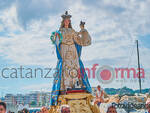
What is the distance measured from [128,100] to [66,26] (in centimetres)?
685

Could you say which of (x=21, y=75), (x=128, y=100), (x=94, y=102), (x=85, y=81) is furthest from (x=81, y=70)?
(x=128, y=100)

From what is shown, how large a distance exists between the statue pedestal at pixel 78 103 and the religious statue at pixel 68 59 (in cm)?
40

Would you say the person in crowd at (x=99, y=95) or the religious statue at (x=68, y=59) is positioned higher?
the religious statue at (x=68, y=59)

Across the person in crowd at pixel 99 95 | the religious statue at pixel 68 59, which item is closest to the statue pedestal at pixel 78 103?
the religious statue at pixel 68 59

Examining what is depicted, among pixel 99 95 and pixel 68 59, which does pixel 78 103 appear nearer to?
pixel 68 59

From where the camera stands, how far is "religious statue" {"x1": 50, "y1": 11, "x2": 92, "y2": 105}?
13.0 metres

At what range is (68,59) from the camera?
13.2 meters

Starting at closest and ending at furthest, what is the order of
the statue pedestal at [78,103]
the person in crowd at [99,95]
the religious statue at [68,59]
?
the statue pedestal at [78,103]
the religious statue at [68,59]
the person in crowd at [99,95]

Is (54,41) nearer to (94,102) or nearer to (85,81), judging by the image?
(85,81)

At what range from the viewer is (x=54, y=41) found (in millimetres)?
13352

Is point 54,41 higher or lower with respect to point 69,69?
higher

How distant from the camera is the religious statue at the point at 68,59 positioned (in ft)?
42.6

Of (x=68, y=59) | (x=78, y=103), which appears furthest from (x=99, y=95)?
(x=68, y=59)

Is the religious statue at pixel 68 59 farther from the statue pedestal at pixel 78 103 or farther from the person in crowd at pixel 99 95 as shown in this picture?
the person in crowd at pixel 99 95
